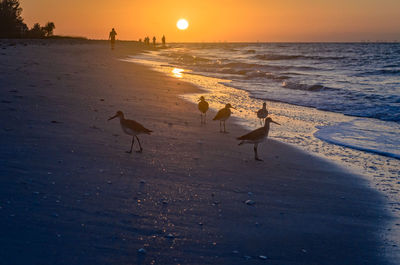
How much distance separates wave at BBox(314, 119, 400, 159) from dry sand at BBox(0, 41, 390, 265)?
191 cm

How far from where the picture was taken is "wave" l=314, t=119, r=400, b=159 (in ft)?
31.2

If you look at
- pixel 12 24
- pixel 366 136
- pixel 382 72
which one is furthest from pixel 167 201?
pixel 12 24

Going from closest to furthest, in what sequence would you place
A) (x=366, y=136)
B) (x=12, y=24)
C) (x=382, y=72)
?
(x=366, y=136) → (x=382, y=72) → (x=12, y=24)

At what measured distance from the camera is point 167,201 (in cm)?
532

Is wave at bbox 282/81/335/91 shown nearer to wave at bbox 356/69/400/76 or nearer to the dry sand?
wave at bbox 356/69/400/76

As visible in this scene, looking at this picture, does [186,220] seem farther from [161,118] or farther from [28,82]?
[28,82]

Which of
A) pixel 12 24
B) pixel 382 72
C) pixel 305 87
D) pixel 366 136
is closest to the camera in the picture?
pixel 366 136

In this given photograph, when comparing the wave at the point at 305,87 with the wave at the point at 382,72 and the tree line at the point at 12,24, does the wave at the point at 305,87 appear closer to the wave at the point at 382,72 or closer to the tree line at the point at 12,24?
the wave at the point at 382,72

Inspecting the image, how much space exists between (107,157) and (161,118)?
13.3ft

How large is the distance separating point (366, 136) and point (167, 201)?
7677 millimetres

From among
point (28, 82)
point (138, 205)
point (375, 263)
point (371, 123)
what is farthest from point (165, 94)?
point (375, 263)

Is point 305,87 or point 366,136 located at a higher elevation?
point 305,87

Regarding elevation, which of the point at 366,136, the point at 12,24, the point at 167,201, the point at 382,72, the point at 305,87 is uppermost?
the point at 12,24

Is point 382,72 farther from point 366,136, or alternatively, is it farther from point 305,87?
point 366,136
